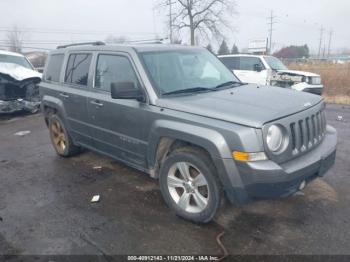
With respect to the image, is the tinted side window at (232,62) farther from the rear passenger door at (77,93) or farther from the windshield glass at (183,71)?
the rear passenger door at (77,93)

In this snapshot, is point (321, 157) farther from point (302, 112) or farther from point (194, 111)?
point (194, 111)

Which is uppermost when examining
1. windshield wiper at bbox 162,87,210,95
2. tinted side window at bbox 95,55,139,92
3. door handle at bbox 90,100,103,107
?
tinted side window at bbox 95,55,139,92

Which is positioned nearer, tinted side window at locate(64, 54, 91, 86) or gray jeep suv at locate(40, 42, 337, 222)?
gray jeep suv at locate(40, 42, 337, 222)

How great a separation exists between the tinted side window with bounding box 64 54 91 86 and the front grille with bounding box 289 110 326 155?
3.00 metres

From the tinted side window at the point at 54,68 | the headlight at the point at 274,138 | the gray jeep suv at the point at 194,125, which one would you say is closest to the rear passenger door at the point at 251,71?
the gray jeep suv at the point at 194,125

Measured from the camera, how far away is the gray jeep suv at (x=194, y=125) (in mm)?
2971

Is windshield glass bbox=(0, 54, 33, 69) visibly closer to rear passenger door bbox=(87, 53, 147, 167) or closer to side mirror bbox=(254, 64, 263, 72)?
side mirror bbox=(254, 64, 263, 72)

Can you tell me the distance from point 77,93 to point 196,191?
2471mm

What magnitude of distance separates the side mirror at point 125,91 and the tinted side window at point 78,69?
132cm

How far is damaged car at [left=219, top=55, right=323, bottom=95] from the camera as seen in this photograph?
11141mm

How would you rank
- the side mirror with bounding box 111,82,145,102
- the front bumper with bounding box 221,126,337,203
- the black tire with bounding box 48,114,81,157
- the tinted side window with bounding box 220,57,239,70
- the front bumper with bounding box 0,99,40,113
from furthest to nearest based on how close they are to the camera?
the tinted side window with bounding box 220,57,239,70 → the front bumper with bounding box 0,99,40,113 → the black tire with bounding box 48,114,81,157 → the side mirror with bounding box 111,82,145,102 → the front bumper with bounding box 221,126,337,203

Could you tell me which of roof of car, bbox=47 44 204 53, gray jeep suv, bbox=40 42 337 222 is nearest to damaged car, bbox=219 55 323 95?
roof of car, bbox=47 44 204 53

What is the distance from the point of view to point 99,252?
10.1ft

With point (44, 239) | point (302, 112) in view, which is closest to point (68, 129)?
point (44, 239)
